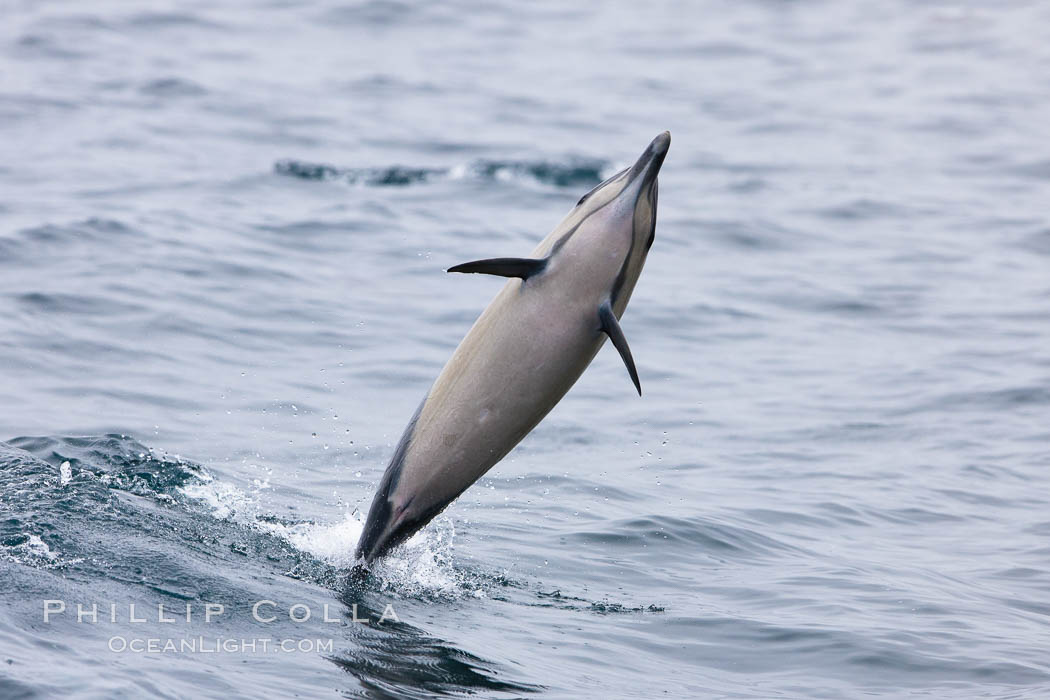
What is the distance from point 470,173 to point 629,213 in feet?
42.6

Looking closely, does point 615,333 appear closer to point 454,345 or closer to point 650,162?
point 650,162

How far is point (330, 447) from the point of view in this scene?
10.5 meters

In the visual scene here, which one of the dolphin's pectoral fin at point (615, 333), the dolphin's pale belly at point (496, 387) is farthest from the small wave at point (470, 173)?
the dolphin's pectoral fin at point (615, 333)

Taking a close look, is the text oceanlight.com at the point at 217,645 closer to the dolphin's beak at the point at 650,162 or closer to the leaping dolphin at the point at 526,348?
the leaping dolphin at the point at 526,348

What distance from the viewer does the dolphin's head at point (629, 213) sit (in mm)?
6941

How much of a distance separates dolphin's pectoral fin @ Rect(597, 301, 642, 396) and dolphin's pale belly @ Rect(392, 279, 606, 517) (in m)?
0.12

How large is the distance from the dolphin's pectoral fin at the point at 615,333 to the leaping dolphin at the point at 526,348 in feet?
0.03

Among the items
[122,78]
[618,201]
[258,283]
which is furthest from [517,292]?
[122,78]

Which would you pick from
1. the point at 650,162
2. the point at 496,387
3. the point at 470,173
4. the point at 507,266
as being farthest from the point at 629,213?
the point at 470,173

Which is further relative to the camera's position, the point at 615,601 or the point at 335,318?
the point at 335,318

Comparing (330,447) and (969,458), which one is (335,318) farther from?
(969,458)

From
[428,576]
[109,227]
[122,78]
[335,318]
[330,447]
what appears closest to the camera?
[428,576]

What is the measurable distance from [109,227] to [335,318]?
329cm

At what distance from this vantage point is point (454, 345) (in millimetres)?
13391
